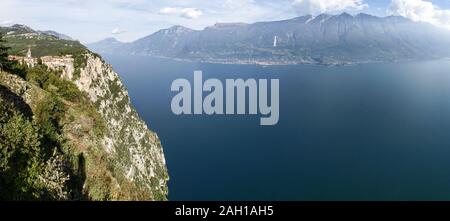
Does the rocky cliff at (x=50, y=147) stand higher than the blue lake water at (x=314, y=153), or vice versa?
the rocky cliff at (x=50, y=147)

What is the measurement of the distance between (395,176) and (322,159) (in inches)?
753

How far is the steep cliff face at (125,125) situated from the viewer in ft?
246

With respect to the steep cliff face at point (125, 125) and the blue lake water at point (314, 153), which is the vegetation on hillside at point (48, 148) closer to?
the steep cliff face at point (125, 125)

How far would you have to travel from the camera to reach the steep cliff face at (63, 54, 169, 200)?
246 feet

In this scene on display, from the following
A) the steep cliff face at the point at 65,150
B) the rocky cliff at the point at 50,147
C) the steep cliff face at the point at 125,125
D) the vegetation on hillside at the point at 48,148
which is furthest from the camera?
the steep cliff face at the point at 125,125

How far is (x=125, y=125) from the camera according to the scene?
85438 mm

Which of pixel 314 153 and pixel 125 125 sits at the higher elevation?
pixel 125 125
